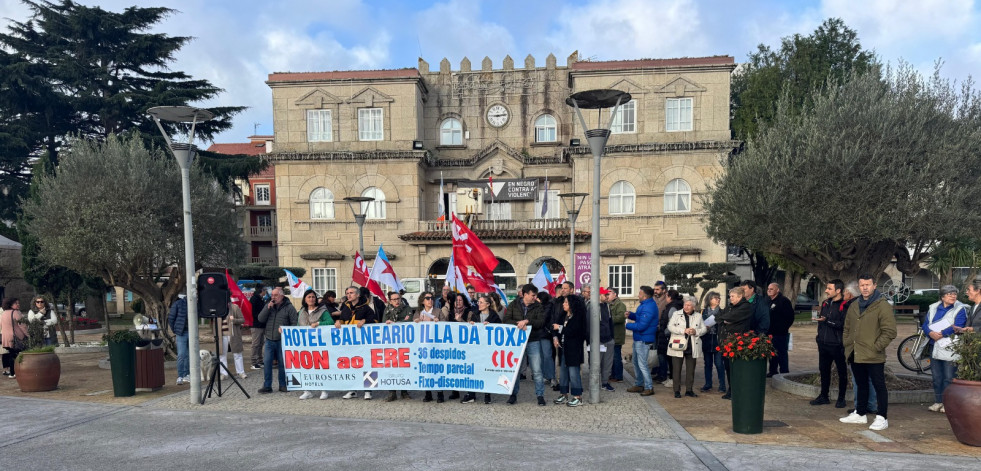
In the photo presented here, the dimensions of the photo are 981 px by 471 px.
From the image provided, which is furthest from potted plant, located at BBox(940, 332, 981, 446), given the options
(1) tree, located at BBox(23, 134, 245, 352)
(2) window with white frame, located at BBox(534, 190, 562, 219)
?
(2) window with white frame, located at BBox(534, 190, 562, 219)

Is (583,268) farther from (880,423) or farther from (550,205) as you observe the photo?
(880,423)

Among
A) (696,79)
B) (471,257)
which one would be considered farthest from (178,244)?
(696,79)

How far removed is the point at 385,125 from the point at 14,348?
17979 mm

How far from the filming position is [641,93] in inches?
1066

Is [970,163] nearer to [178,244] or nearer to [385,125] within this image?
[178,244]

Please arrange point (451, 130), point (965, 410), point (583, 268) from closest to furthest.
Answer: point (965, 410)
point (583, 268)
point (451, 130)

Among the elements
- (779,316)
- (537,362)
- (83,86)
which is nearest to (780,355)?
(779,316)

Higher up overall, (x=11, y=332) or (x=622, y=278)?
(x=11, y=332)

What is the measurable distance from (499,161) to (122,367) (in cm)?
2113

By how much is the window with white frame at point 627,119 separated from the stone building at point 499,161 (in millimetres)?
46

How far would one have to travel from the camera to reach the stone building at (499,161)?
2692 cm

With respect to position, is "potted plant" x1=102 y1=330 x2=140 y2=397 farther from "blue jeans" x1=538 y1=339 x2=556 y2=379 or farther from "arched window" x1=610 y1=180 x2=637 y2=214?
"arched window" x1=610 y1=180 x2=637 y2=214

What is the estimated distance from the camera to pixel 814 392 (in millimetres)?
9781

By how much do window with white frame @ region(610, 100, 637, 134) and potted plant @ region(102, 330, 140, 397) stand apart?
21.8 metres
